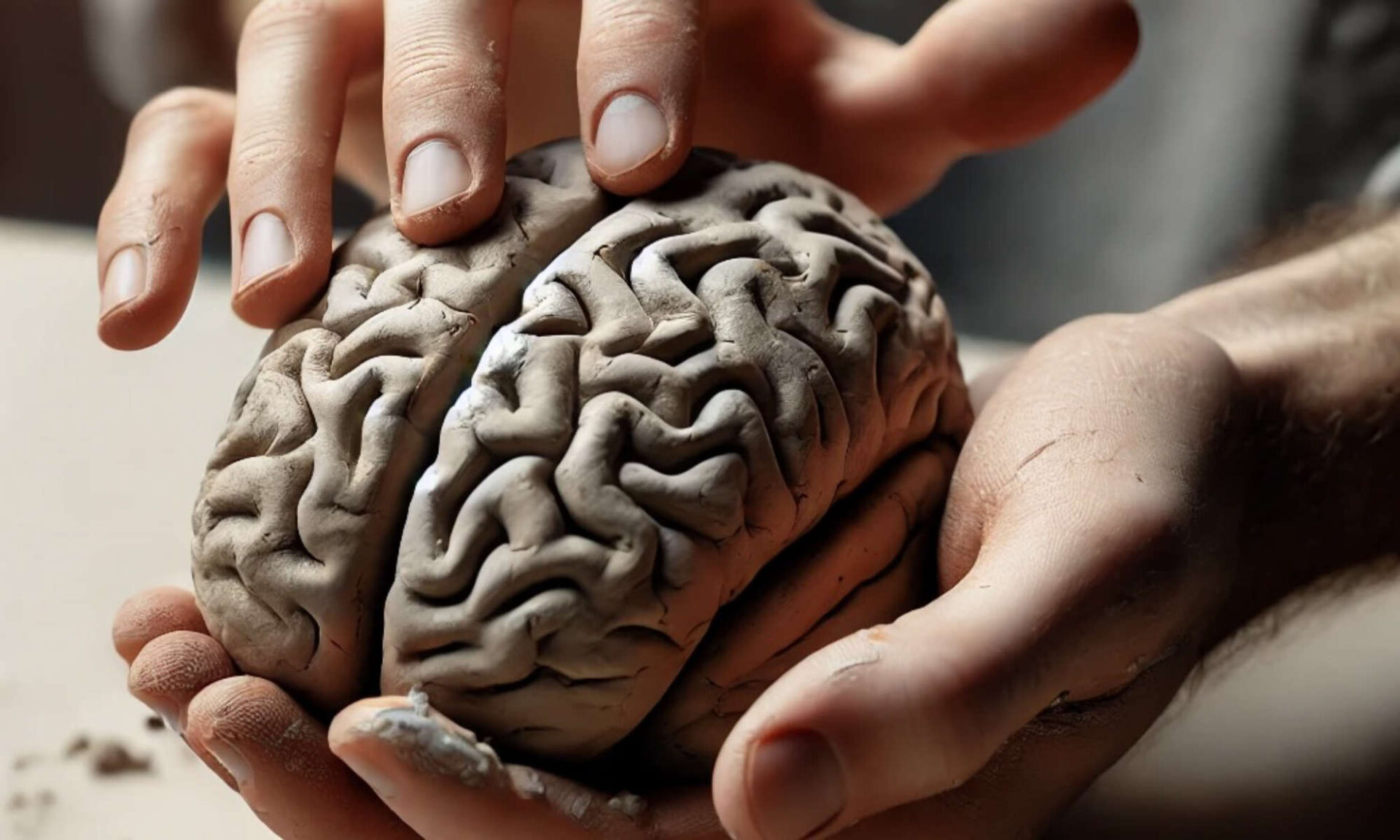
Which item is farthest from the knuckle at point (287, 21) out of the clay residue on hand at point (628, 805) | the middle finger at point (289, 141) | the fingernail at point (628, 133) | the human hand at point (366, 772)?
the clay residue on hand at point (628, 805)

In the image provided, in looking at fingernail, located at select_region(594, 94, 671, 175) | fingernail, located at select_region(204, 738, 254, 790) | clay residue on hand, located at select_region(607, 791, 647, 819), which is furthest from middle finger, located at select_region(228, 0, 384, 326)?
clay residue on hand, located at select_region(607, 791, 647, 819)

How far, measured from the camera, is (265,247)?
47.8 inches

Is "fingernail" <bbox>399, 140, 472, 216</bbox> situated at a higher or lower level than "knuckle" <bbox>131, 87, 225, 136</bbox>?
higher

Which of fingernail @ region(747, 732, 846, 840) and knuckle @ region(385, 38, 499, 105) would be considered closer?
fingernail @ region(747, 732, 846, 840)

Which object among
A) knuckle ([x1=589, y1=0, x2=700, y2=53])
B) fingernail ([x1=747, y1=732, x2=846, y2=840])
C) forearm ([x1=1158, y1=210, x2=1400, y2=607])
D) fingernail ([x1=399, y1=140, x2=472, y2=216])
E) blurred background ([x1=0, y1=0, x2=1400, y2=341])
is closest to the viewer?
fingernail ([x1=747, y1=732, x2=846, y2=840])

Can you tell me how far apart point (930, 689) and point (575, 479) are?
0.31 meters

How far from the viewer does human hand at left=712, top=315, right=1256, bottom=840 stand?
33.2 inches

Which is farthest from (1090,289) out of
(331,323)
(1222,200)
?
(331,323)

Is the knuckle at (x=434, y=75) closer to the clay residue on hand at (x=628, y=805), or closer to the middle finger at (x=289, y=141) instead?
the middle finger at (x=289, y=141)

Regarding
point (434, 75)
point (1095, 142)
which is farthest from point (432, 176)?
point (1095, 142)

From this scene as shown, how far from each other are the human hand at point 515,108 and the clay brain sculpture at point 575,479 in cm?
6

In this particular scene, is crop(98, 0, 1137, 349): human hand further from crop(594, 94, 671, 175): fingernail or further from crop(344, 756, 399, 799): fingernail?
crop(344, 756, 399, 799): fingernail

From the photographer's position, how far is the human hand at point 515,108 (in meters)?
1.21

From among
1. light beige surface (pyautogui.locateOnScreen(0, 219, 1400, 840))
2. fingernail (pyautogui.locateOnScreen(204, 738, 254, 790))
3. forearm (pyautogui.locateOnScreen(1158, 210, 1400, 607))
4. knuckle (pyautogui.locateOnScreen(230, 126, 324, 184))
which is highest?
knuckle (pyautogui.locateOnScreen(230, 126, 324, 184))
